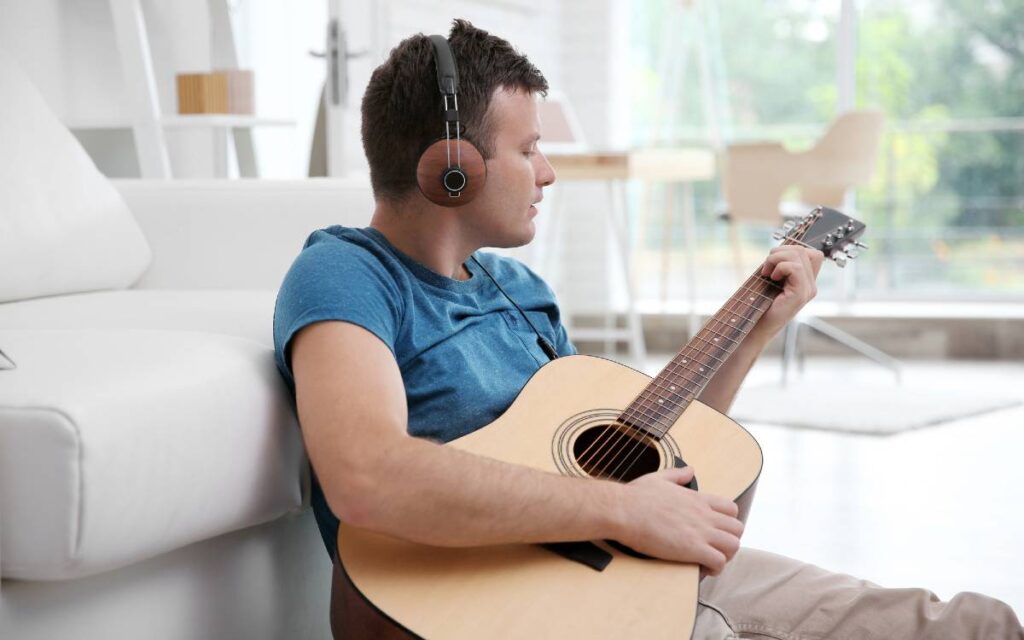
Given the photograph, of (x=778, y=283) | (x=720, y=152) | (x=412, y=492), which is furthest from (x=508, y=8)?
(x=412, y=492)

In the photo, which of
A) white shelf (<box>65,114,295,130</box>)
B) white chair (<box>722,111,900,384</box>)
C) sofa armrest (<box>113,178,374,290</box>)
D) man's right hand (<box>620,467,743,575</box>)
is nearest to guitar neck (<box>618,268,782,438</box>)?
man's right hand (<box>620,467,743,575</box>)

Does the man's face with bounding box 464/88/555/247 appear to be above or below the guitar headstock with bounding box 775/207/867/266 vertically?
above

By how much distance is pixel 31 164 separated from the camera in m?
1.97

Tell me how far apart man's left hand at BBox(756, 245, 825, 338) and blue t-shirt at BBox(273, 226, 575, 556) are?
0.90 feet

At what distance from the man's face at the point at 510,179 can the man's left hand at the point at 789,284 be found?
308mm

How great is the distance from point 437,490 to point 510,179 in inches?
15.9

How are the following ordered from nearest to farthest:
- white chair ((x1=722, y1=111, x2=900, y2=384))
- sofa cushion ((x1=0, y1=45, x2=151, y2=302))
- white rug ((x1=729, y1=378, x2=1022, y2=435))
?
sofa cushion ((x1=0, y1=45, x2=151, y2=302)) → white rug ((x1=729, y1=378, x2=1022, y2=435)) → white chair ((x1=722, y1=111, x2=900, y2=384))

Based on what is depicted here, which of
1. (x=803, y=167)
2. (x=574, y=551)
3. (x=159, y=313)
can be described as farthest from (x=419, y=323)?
(x=803, y=167)

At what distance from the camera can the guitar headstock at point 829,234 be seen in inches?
59.3

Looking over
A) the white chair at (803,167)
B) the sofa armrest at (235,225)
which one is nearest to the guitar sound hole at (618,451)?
the sofa armrest at (235,225)

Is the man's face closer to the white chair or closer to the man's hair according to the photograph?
the man's hair

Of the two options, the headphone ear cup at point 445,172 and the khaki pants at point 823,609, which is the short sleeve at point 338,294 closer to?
the headphone ear cup at point 445,172

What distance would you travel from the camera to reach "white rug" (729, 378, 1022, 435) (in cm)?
359

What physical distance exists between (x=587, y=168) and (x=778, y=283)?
8.17ft
